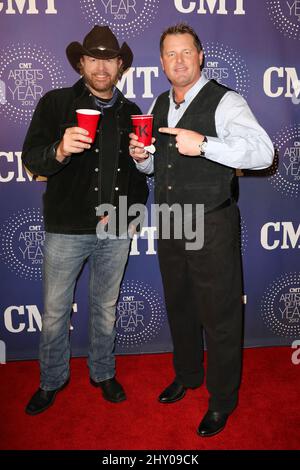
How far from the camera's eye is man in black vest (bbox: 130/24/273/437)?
7.22 ft

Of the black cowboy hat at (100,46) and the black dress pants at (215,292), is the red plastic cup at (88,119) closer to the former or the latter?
the black cowboy hat at (100,46)

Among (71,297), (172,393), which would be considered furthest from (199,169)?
(172,393)

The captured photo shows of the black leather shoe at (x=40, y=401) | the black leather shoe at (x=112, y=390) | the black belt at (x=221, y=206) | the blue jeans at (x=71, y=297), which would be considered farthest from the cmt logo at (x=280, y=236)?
the black leather shoe at (x=40, y=401)

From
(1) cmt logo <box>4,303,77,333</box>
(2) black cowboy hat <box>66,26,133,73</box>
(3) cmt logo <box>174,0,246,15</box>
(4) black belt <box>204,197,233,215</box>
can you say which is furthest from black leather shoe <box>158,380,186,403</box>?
(3) cmt logo <box>174,0,246,15</box>

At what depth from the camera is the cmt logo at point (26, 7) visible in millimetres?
2891

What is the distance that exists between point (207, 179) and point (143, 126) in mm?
447

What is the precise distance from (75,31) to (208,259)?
1806 millimetres

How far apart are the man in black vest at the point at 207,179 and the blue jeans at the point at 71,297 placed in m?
0.36

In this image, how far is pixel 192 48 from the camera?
2371 millimetres

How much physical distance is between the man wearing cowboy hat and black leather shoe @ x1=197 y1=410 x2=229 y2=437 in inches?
23.1

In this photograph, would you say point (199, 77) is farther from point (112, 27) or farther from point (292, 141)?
point (292, 141)

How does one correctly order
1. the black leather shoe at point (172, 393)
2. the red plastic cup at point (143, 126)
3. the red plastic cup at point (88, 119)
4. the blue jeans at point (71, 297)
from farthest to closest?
the black leather shoe at point (172, 393) < the blue jeans at point (71, 297) < the red plastic cup at point (143, 126) < the red plastic cup at point (88, 119)

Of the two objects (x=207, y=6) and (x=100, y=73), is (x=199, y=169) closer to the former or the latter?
(x=100, y=73)

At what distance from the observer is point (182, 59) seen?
7.73ft
